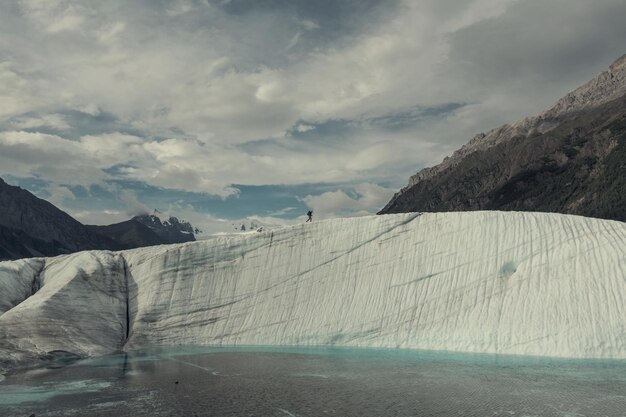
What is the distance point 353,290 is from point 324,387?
78.0 ft

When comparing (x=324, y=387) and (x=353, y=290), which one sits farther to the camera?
(x=353, y=290)

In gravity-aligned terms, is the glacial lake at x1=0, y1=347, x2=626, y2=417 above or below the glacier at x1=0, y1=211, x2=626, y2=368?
below

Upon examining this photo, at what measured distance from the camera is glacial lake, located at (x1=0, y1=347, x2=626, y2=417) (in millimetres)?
24297

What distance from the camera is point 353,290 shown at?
52812 millimetres

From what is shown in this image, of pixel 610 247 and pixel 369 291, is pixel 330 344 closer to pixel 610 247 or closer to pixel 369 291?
pixel 369 291

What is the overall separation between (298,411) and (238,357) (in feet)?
65.2

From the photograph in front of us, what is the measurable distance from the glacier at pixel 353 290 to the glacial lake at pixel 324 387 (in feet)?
14.9

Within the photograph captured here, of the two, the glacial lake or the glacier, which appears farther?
the glacier

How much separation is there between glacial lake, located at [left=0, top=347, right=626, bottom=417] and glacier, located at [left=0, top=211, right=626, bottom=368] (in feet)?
14.9

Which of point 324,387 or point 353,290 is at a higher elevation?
point 353,290

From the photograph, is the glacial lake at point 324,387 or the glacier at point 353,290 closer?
the glacial lake at point 324,387

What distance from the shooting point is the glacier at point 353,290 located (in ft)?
140

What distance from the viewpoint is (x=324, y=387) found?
96.5 feet

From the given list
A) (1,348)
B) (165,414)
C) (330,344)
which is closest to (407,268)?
(330,344)
